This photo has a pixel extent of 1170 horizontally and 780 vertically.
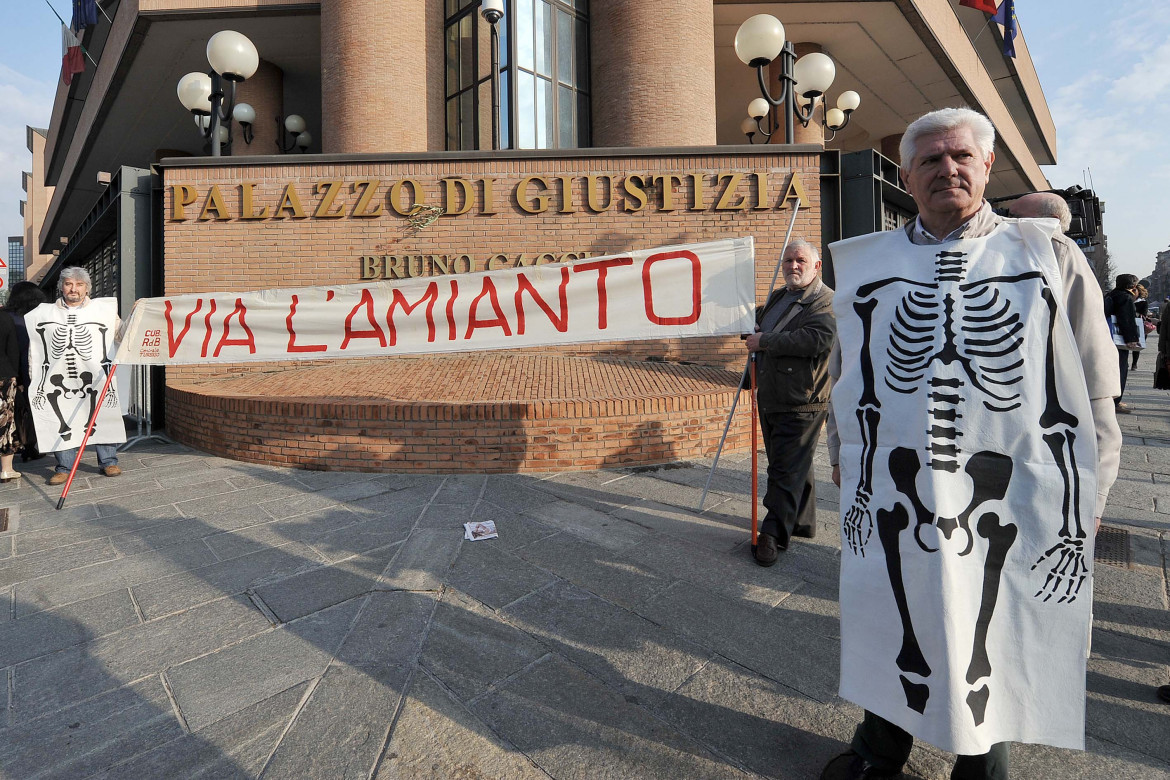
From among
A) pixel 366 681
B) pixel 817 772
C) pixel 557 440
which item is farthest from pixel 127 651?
pixel 557 440

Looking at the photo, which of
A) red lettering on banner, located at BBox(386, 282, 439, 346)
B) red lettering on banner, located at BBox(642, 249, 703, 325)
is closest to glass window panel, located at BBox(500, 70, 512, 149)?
red lettering on banner, located at BBox(386, 282, 439, 346)

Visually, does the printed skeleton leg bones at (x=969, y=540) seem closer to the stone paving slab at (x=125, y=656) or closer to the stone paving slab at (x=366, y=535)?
the stone paving slab at (x=125, y=656)

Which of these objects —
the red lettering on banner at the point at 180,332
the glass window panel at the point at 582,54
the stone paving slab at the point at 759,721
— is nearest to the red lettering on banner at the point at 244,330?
the red lettering on banner at the point at 180,332

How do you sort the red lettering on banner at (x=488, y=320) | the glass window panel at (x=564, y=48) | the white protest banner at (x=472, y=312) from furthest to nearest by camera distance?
the glass window panel at (x=564, y=48) < the red lettering on banner at (x=488, y=320) < the white protest banner at (x=472, y=312)

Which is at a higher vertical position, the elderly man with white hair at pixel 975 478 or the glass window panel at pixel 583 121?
the glass window panel at pixel 583 121

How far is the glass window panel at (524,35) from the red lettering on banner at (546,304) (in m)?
9.18

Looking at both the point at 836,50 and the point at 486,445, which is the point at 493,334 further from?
the point at 836,50

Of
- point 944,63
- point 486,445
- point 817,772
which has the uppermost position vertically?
point 944,63

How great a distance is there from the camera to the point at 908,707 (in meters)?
1.73

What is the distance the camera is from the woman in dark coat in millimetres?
5676

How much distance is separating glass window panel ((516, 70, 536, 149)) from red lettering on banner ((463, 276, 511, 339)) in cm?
812

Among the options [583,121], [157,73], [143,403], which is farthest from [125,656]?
[157,73]

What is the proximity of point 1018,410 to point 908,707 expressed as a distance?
2.87ft

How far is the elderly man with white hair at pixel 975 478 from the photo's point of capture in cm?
164
